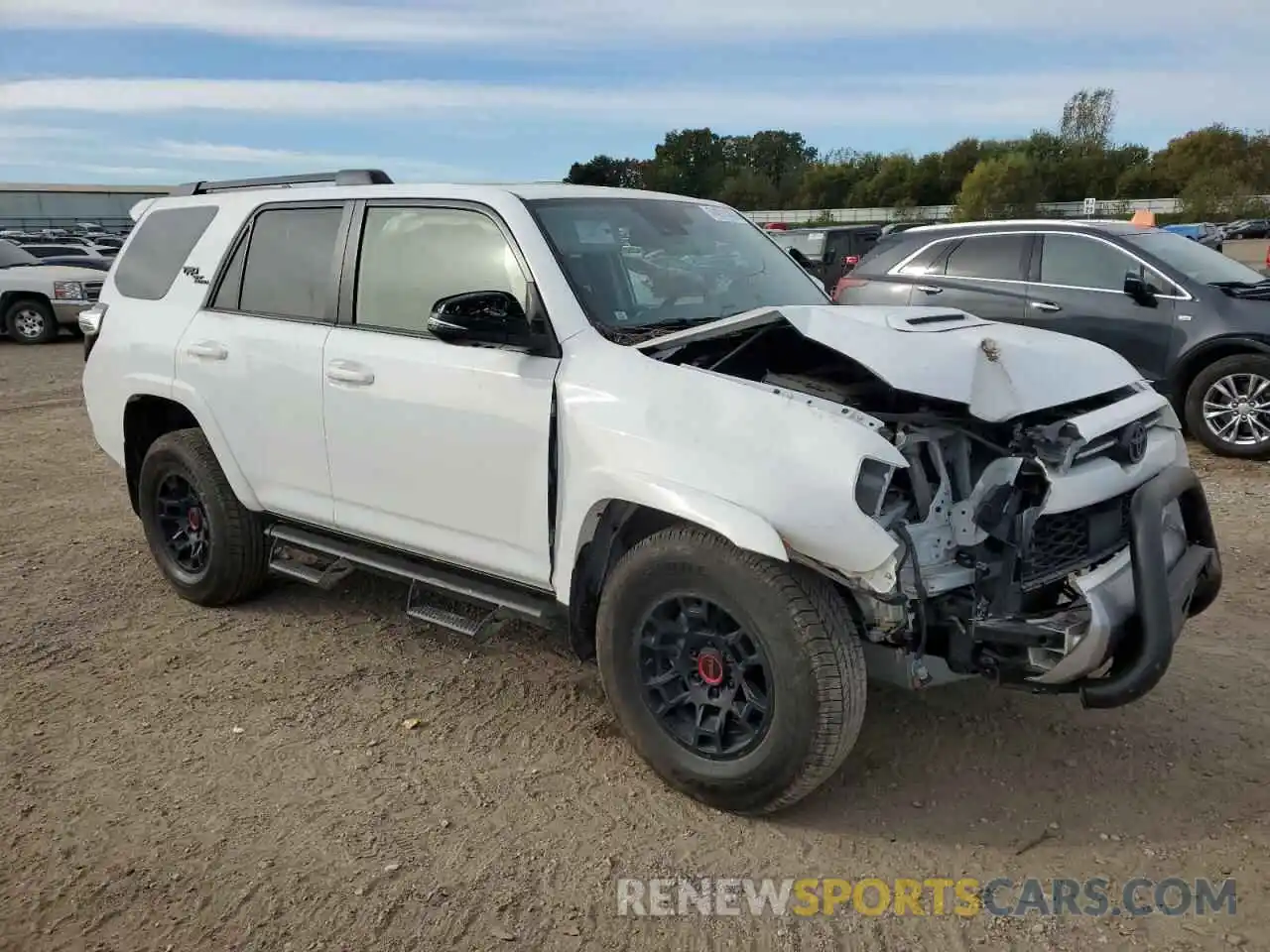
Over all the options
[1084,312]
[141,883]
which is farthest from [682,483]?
[1084,312]

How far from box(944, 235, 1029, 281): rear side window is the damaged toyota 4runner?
4763 millimetres

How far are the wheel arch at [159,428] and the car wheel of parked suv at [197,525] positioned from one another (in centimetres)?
9

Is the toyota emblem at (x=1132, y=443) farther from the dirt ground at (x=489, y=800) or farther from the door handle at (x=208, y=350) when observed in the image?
the door handle at (x=208, y=350)

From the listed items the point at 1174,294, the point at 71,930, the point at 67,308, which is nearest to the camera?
the point at 71,930

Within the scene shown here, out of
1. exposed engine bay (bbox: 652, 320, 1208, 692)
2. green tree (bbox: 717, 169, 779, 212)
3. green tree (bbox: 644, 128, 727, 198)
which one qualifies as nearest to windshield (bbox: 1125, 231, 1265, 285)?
exposed engine bay (bbox: 652, 320, 1208, 692)

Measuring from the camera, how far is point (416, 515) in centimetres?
402

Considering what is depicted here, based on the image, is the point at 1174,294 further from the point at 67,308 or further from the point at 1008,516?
the point at 67,308

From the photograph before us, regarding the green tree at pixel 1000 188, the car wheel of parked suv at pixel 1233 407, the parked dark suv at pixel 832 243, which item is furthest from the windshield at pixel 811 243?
the green tree at pixel 1000 188

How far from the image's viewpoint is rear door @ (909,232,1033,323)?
28.4 feet

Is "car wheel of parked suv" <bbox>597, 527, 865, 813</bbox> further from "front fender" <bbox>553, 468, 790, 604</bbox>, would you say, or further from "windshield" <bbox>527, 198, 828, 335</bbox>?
"windshield" <bbox>527, 198, 828, 335</bbox>

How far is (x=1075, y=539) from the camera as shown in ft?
10.6

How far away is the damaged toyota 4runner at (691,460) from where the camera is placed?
296 cm

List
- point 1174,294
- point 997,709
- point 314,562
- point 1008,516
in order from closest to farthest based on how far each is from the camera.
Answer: point 1008,516 → point 997,709 → point 314,562 → point 1174,294

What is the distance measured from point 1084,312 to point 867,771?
19.4 feet
